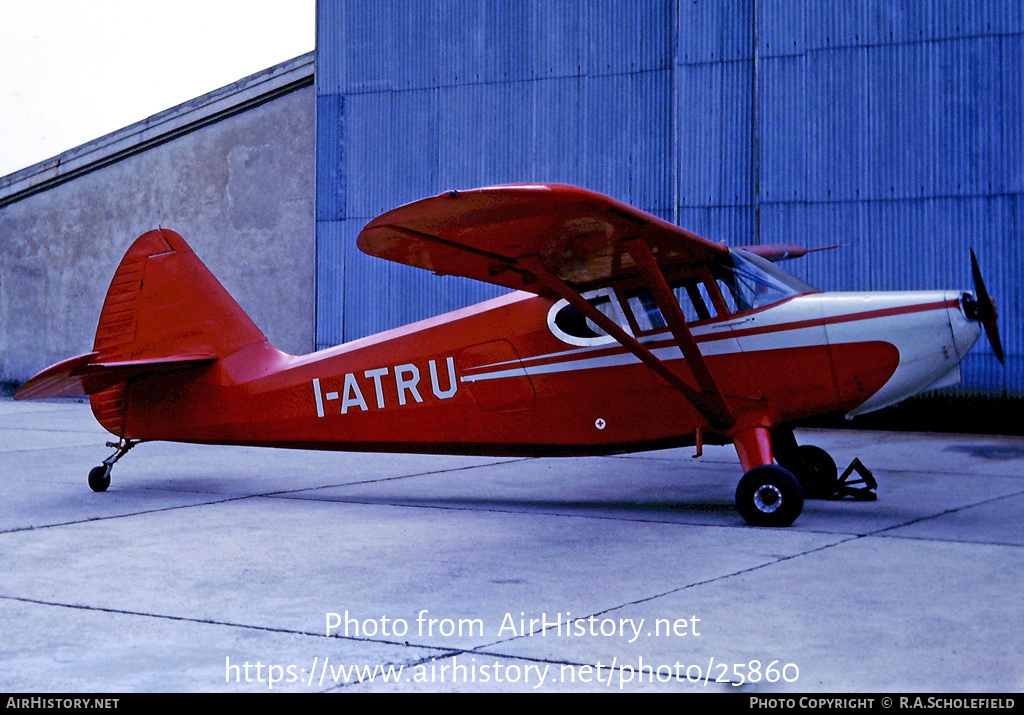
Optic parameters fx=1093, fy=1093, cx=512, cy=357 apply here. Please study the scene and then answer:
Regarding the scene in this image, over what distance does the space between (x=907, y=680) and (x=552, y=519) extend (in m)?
3.77

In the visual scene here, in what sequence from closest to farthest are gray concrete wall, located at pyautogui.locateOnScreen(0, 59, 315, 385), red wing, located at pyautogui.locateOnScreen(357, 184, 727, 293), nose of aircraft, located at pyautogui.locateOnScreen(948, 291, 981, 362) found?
red wing, located at pyautogui.locateOnScreen(357, 184, 727, 293), nose of aircraft, located at pyautogui.locateOnScreen(948, 291, 981, 362), gray concrete wall, located at pyautogui.locateOnScreen(0, 59, 315, 385)

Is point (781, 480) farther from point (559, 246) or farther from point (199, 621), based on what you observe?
point (199, 621)

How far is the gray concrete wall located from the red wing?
11.7 meters

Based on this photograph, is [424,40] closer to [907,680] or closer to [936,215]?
[936,215]

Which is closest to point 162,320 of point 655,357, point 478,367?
point 478,367

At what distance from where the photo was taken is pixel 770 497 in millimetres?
6648

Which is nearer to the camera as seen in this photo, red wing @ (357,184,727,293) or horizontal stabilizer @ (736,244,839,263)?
red wing @ (357,184,727,293)

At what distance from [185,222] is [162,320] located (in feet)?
39.5

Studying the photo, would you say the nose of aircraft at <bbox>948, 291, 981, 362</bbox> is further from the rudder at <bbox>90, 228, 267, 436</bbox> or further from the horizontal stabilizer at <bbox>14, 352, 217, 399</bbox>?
the horizontal stabilizer at <bbox>14, 352, 217, 399</bbox>

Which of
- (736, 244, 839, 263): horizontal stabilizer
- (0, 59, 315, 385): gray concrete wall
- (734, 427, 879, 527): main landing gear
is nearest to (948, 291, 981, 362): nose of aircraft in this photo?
(734, 427, 879, 527): main landing gear

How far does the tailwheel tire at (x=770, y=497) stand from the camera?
6586 millimetres

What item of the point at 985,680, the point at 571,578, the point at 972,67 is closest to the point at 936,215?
the point at 972,67

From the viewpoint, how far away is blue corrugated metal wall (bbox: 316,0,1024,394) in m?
13.6

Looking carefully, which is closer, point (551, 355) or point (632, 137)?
point (551, 355)
